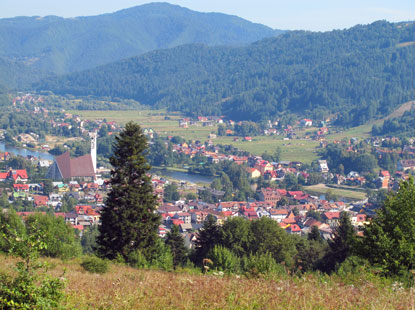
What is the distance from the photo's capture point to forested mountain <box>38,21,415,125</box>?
8032 cm

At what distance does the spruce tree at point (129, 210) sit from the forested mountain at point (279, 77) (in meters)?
59.7

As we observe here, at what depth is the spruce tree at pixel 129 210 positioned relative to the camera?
28.9ft

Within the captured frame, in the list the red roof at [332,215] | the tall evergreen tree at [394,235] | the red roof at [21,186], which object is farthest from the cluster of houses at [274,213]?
the tall evergreen tree at [394,235]

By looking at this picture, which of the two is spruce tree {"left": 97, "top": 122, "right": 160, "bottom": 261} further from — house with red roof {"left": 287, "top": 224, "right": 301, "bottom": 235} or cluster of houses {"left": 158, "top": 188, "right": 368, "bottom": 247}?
house with red roof {"left": 287, "top": 224, "right": 301, "bottom": 235}

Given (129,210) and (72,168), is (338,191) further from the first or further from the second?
(129,210)

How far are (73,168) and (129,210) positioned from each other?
87.2 ft

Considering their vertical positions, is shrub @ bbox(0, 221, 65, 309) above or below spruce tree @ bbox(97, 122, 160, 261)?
above

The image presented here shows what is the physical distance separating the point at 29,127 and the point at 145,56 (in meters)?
77.7

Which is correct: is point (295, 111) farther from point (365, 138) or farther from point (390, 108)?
point (365, 138)

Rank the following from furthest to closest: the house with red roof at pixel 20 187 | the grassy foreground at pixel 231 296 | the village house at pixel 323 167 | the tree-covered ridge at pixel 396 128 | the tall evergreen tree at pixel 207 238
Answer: the tree-covered ridge at pixel 396 128
the village house at pixel 323 167
the house with red roof at pixel 20 187
the tall evergreen tree at pixel 207 238
the grassy foreground at pixel 231 296

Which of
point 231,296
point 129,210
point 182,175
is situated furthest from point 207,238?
point 182,175

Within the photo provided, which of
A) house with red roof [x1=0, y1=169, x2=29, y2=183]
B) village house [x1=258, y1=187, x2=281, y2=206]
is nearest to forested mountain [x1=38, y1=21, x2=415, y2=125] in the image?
village house [x1=258, y1=187, x2=281, y2=206]

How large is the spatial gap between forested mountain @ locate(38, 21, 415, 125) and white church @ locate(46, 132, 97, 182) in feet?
131

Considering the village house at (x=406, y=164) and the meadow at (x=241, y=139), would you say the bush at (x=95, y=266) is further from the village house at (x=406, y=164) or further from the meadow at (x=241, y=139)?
the village house at (x=406, y=164)
